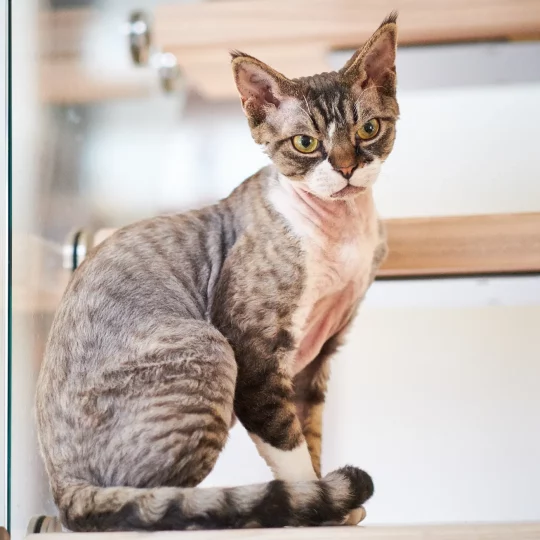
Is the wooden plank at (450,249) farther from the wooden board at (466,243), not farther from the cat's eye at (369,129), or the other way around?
the cat's eye at (369,129)

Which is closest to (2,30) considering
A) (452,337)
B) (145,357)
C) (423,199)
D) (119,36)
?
(119,36)

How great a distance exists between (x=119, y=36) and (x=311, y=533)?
87cm

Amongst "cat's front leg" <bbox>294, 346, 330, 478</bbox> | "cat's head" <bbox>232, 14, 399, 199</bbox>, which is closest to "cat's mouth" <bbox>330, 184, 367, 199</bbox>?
"cat's head" <bbox>232, 14, 399, 199</bbox>

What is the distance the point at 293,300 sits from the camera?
0.88 metres

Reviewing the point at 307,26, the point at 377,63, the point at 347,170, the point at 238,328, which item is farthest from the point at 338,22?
the point at 238,328

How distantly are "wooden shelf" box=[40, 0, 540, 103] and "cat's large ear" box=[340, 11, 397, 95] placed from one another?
15 centimetres

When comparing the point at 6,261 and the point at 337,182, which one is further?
the point at 6,261

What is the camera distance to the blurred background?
38.4 inches

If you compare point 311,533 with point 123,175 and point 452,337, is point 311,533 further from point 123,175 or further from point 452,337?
point 123,175

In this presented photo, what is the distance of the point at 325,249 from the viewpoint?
89cm

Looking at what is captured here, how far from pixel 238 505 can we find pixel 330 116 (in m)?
0.44

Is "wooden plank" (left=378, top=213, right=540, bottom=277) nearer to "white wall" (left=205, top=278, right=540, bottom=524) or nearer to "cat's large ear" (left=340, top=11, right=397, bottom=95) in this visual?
"white wall" (left=205, top=278, right=540, bottom=524)

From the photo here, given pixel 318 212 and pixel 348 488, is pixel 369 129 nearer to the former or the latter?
pixel 318 212

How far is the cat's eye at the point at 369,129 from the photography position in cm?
86
